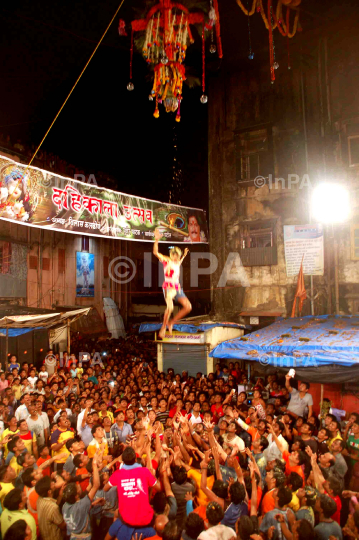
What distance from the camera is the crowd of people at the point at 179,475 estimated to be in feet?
15.5

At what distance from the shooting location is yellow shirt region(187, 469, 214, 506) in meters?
5.37

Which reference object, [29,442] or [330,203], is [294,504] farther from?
[330,203]

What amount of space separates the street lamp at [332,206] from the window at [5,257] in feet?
47.8

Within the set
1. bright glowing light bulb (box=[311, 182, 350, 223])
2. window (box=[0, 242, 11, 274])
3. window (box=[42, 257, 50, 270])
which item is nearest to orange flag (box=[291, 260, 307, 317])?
bright glowing light bulb (box=[311, 182, 350, 223])

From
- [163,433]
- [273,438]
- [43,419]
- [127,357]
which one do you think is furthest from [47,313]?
[273,438]

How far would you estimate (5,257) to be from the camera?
20.2 meters

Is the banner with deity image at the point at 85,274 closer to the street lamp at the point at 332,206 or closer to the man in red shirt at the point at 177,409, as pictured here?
the street lamp at the point at 332,206

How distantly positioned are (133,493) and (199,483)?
109 cm

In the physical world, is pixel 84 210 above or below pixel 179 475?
above

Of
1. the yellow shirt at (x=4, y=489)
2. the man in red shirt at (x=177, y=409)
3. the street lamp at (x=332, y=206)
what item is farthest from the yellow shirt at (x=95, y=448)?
the street lamp at (x=332, y=206)

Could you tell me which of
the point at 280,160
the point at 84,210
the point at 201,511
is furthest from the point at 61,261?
the point at 201,511

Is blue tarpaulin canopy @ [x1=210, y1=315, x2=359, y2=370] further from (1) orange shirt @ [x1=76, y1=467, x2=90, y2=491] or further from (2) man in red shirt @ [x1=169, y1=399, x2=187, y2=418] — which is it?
(1) orange shirt @ [x1=76, y1=467, x2=90, y2=491]

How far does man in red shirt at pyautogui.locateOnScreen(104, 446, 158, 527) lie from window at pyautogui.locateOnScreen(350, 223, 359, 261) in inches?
483

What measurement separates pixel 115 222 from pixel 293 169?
7452mm
